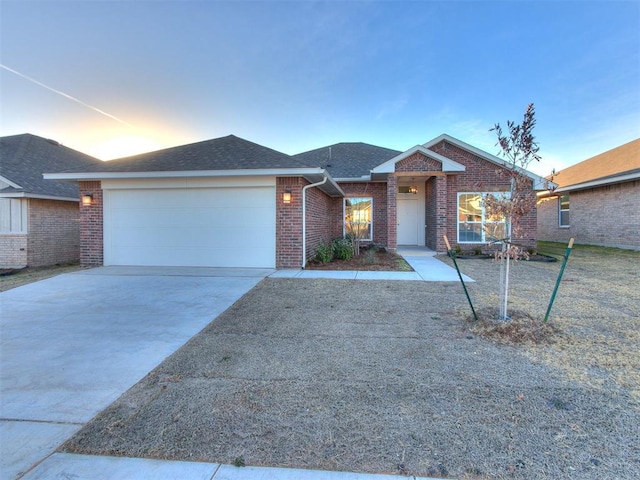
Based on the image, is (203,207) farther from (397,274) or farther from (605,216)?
(605,216)

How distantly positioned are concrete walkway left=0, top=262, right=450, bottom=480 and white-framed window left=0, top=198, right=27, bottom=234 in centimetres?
529

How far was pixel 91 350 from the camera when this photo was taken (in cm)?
378

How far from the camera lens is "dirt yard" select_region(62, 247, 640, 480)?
1995mm

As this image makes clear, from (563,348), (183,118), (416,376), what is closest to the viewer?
(416,376)

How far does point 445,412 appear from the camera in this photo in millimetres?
2453

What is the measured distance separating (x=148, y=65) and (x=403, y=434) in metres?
12.2

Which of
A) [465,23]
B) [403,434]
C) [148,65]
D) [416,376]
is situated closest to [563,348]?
[416,376]

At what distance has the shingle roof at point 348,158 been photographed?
14.7 meters

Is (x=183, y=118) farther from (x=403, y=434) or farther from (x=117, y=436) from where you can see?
(x=403, y=434)

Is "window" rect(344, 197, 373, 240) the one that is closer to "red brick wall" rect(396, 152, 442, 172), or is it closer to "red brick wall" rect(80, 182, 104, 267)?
"red brick wall" rect(396, 152, 442, 172)

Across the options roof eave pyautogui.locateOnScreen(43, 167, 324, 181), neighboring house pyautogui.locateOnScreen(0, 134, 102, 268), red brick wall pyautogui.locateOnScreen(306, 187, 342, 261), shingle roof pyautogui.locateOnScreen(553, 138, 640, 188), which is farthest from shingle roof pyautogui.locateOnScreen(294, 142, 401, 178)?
neighboring house pyautogui.locateOnScreen(0, 134, 102, 268)

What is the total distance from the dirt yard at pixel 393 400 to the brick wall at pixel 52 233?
11199mm

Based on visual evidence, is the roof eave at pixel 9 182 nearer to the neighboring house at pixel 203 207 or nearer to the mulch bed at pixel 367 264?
the neighboring house at pixel 203 207

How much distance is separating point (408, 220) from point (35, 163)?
16.4 meters
